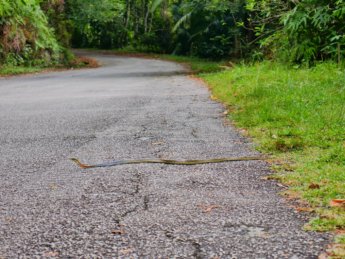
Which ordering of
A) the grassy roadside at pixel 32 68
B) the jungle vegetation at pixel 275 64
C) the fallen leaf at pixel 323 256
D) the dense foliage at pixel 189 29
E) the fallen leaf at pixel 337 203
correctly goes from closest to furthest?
the fallen leaf at pixel 323 256, the fallen leaf at pixel 337 203, the jungle vegetation at pixel 275 64, the dense foliage at pixel 189 29, the grassy roadside at pixel 32 68

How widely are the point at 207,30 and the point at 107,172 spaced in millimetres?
20781

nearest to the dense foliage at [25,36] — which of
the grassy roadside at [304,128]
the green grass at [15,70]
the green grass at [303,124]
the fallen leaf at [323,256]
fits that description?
the green grass at [15,70]

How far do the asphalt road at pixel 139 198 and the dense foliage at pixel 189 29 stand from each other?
5.51 meters

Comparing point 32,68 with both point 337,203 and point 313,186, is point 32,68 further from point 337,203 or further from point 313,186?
point 337,203

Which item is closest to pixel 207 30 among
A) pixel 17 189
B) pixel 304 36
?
pixel 304 36

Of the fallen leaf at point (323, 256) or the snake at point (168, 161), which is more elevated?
the fallen leaf at point (323, 256)

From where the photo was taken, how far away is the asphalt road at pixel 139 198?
2549mm

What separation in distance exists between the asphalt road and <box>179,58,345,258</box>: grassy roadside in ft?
0.54

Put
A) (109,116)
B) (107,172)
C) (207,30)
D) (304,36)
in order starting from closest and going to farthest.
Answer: (107,172) → (109,116) → (304,36) → (207,30)

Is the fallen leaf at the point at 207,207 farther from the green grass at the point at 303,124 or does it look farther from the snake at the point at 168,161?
the snake at the point at 168,161

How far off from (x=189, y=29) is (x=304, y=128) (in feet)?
77.4

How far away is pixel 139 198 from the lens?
334 cm

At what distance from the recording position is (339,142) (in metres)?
4.66

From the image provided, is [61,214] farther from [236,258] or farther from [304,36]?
[304,36]
